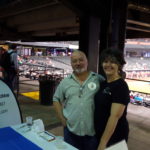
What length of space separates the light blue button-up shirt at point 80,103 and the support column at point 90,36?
144 cm

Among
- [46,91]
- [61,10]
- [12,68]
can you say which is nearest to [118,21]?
[61,10]

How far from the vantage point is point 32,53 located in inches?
982

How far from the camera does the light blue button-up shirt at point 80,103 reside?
67.4 inches

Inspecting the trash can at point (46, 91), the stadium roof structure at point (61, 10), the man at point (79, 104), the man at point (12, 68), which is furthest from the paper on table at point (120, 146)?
the man at point (12, 68)

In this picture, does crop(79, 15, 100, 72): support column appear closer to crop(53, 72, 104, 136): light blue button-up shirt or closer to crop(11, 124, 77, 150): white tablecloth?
crop(53, 72, 104, 136): light blue button-up shirt

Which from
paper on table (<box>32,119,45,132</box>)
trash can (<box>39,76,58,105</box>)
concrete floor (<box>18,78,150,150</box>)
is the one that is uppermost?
paper on table (<box>32,119,45,132</box>)

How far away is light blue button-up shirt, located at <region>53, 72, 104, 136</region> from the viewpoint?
1.71m

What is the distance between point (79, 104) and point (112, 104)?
0.35 m

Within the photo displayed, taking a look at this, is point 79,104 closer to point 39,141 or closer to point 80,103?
point 80,103

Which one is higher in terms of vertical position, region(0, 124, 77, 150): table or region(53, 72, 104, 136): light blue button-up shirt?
region(53, 72, 104, 136): light blue button-up shirt

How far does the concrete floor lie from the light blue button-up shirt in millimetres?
1973

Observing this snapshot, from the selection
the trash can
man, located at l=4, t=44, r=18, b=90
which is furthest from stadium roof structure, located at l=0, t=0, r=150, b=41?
the trash can

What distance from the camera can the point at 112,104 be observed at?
1485 millimetres

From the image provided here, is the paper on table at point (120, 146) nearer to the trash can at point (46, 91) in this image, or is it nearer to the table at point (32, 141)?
the table at point (32, 141)
